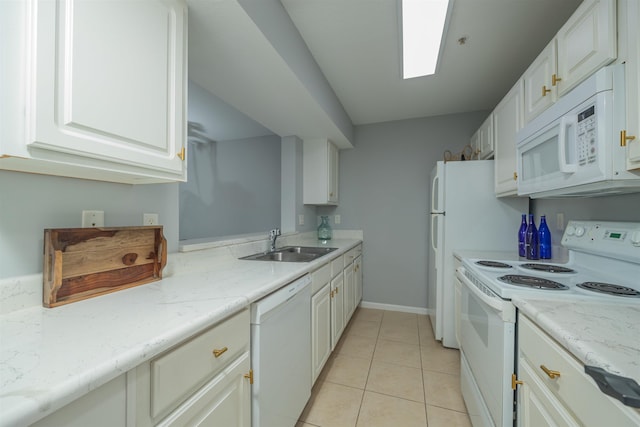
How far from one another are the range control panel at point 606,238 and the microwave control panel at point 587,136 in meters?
0.41

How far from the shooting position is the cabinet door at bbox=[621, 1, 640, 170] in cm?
87

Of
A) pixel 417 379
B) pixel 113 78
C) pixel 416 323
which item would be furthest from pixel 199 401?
pixel 416 323

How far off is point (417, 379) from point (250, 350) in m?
1.49

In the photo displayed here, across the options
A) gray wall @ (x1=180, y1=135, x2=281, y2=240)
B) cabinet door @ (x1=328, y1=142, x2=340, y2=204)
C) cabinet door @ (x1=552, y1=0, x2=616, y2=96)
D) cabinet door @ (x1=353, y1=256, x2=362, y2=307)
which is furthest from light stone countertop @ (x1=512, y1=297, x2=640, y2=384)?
gray wall @ (x1=180, y1=135, x2=281, y2=240)

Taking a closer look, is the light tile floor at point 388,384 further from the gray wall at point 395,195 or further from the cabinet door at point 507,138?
the cabinet door at point 507,138

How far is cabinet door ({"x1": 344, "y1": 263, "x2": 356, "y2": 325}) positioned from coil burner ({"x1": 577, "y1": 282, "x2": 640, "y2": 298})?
1.67m

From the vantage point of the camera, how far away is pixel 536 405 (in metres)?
0.85

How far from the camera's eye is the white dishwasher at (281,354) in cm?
106

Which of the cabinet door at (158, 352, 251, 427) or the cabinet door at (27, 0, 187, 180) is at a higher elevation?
the cabinet door at (27, 0, 187, 180)

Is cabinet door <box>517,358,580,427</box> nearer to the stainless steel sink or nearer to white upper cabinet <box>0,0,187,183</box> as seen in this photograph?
the stainless steel sink

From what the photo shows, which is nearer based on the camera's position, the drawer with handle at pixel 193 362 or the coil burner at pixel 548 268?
the drawer with handle at pixel 193 362

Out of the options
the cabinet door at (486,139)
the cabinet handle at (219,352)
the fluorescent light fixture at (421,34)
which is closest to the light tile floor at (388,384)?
the cabinet handle at (219,352)

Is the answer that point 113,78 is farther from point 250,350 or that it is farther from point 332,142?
point 332,142

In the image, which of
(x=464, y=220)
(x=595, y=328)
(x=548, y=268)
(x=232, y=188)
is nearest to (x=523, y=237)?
(x=464, y=220)
